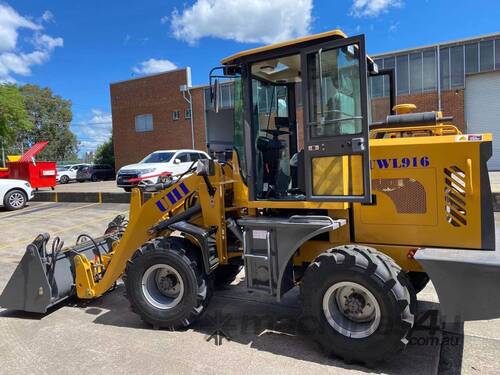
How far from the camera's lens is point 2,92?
89.5ft

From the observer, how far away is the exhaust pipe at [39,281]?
4703mm

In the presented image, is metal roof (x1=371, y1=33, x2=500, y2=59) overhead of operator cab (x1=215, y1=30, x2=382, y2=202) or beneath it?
overhead

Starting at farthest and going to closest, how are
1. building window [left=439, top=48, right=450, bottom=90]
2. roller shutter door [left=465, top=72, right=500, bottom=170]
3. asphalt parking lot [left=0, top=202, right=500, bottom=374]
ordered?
1. building window [left=439, top=48, right=450, bottom=90]
2. roller shutter door [left=465, top=72, right=500, bottom=170]
3. asphalt parking lot [left=0, top=202, right=500, bottom=374]

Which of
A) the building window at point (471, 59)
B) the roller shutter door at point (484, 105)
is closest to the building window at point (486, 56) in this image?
the building window at point (471, 59)

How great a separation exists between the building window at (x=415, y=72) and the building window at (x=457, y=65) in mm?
1631

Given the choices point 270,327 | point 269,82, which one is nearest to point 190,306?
point 270,327

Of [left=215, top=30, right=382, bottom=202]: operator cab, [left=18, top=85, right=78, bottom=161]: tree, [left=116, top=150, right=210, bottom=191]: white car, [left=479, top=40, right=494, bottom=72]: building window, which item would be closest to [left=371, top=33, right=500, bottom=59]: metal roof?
[left=479, top=40, right=494, bottom=72]: building window

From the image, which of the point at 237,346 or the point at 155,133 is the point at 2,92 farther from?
the point at 237,346

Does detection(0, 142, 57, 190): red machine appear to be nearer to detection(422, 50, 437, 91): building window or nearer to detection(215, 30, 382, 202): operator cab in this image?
detection(215, 30, 382, 202): operator cab

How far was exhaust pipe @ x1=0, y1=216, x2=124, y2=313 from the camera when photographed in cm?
470

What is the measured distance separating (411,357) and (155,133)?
33.3 metres

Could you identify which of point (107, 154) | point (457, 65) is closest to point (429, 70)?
point (457, 65)

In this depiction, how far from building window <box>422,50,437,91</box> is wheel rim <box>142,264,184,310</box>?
22915 mm

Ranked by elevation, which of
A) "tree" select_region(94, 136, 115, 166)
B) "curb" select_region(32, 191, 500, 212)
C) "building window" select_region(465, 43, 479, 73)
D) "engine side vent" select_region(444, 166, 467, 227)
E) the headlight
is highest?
"building window" select_region(465, 43, 479, 73)
